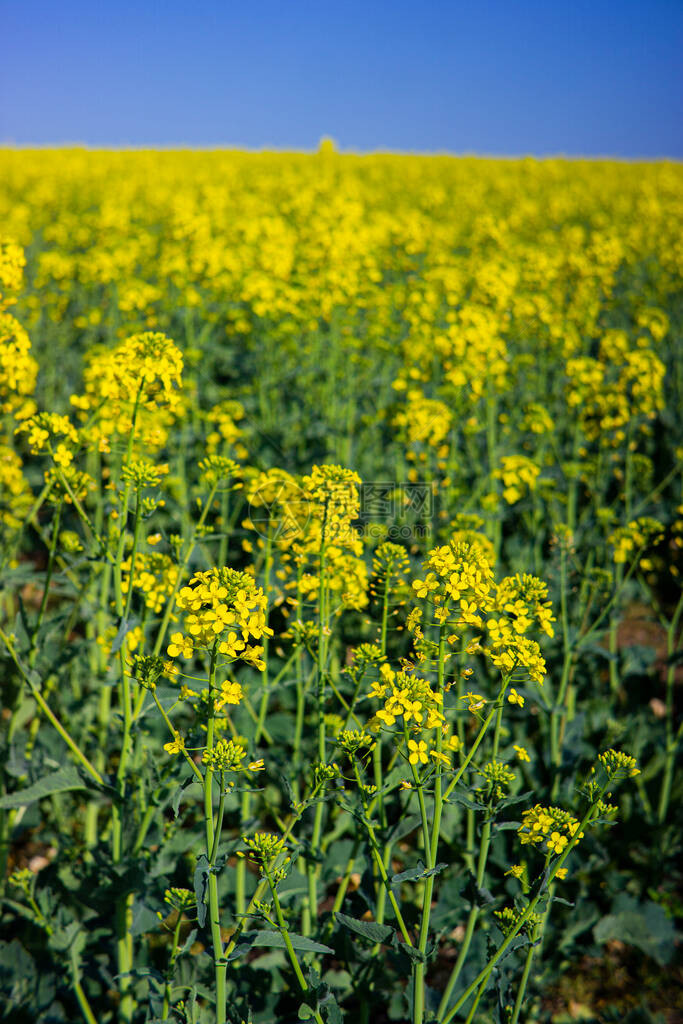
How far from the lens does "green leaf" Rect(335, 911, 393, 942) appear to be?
165cm

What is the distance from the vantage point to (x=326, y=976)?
2285 mm

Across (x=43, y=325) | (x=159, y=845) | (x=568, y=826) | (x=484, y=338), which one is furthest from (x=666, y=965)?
(x=43, y=325)

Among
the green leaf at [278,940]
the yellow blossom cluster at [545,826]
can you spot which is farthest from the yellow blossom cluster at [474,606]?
the green leaf at [278,940]

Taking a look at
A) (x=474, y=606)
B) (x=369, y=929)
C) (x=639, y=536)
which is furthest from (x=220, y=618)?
(x=639, y=536)

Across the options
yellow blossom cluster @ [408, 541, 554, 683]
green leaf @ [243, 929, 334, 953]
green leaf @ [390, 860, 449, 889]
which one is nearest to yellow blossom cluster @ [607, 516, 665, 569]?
yellow blossom cluster @ [408, 541, 554, 683]

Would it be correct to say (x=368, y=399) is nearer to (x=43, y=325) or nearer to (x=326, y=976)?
(x=43, y=325)

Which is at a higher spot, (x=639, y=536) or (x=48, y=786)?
(x=639, y=536)

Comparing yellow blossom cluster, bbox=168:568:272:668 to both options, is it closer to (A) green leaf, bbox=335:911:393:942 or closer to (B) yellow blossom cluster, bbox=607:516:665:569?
(A) green leaf, bbox=335:911:393:942

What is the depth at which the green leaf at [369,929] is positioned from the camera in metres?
1.65

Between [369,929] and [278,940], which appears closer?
[278,940]

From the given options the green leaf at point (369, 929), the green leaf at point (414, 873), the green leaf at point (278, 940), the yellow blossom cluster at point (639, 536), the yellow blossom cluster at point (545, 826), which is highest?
the yellow blossom cluster at point (639, 536)

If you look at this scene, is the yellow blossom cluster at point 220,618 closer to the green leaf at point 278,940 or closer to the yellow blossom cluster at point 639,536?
the green leaf at point 278,940

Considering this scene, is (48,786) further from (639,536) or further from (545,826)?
(639,536)

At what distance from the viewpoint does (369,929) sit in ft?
5.50
